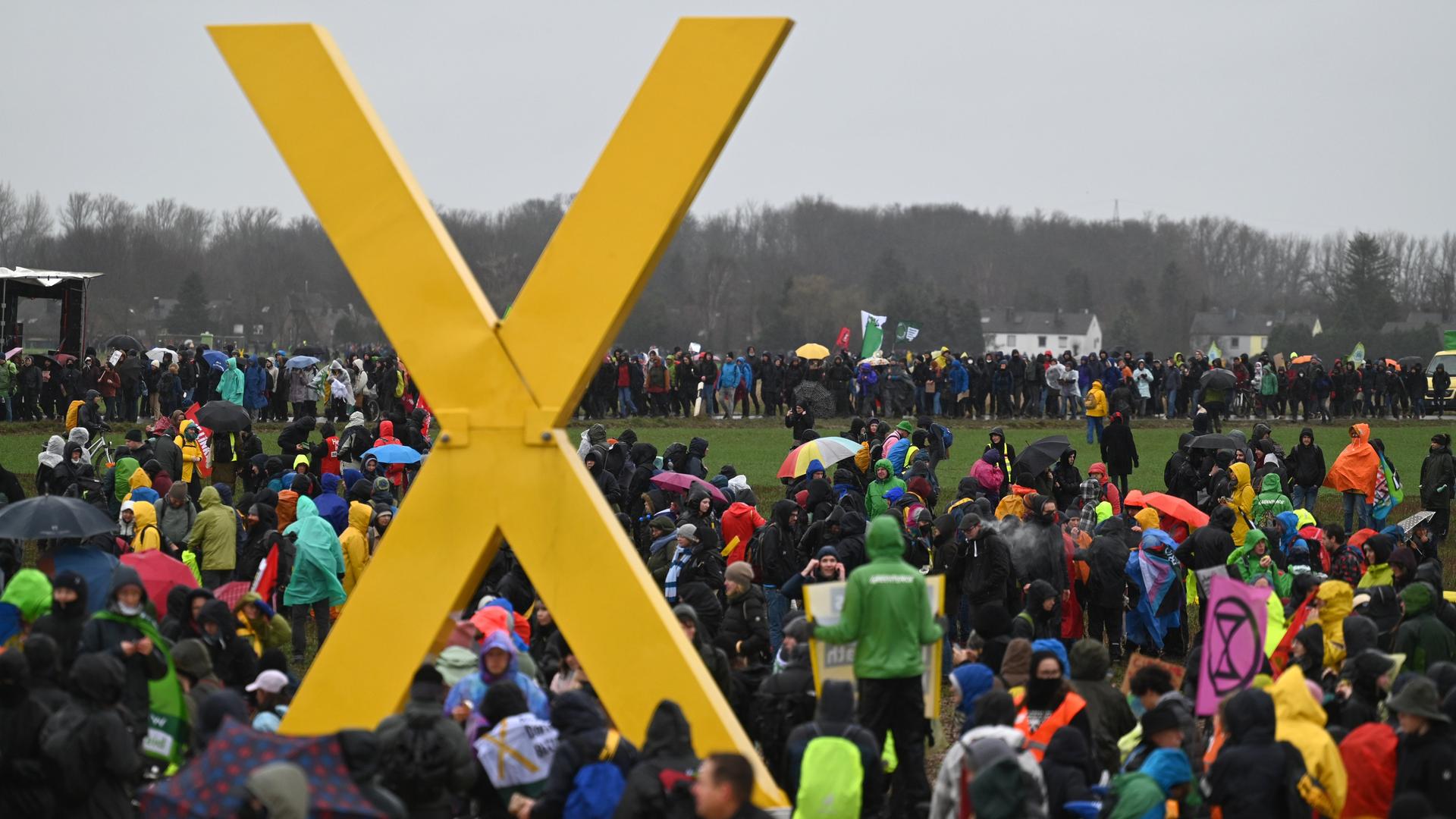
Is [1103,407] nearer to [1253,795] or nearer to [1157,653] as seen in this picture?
[1157,653]

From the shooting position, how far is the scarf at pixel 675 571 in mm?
11781

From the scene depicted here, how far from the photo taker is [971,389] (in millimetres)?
37406

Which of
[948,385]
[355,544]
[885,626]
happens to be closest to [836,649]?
[885,626]

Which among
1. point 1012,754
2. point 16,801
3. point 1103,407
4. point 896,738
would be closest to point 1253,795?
point 1012,754

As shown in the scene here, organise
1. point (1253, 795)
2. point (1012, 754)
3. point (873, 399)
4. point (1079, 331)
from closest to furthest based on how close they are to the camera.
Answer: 1. point (1012, 754)
2. point (1253, 795)
3. point (873, 399)
4. point (1079, 331)

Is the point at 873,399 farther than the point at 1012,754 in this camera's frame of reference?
Yes

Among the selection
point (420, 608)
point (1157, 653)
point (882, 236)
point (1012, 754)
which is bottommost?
point (1157, 653)

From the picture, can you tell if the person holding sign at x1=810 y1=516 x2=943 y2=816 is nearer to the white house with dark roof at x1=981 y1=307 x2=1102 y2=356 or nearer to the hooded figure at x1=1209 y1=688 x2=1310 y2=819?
the hooded figure at x1=1209 y1=688 x2=1310 y2=819

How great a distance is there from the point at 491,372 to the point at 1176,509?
887 cm

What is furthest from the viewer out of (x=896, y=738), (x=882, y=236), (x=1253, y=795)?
(x=882, y=236)

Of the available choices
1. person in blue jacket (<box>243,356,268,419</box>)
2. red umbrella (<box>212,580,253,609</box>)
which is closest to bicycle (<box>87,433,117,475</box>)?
red umbrella (<box>212,580,253,609</box>)

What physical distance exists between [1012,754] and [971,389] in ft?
102

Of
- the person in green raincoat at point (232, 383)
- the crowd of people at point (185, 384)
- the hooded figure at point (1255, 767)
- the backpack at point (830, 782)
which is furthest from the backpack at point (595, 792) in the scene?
the person in green raincoat at point (232, 383)

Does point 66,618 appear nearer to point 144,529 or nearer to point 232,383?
point 144,529
